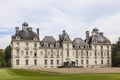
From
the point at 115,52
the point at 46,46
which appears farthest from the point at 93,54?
the point at 46,46

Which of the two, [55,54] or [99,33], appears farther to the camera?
[99,33]

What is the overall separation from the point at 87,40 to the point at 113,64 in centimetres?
1109

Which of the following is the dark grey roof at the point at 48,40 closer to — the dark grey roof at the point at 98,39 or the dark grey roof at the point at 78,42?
the dark grey roof at the point at 78,42

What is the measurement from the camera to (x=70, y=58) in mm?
76750

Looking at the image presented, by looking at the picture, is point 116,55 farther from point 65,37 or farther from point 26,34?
point 26,34

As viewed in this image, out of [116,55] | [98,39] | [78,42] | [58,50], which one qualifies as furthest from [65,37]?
[116,55]

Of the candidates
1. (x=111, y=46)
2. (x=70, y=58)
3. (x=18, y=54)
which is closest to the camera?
(x=18, y=54)

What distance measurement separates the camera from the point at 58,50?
7588 cm

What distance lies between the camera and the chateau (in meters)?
71.2

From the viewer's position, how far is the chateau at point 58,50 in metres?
71.2

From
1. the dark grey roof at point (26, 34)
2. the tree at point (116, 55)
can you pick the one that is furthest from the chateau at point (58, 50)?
the tree at point (116, 55)

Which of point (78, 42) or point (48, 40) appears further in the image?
point (78, 42)

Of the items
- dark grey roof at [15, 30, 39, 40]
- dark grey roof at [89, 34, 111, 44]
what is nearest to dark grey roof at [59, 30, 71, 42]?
dark grey roof at [15, 30, 39, 40]

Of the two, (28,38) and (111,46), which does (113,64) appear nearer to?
(111,46)
